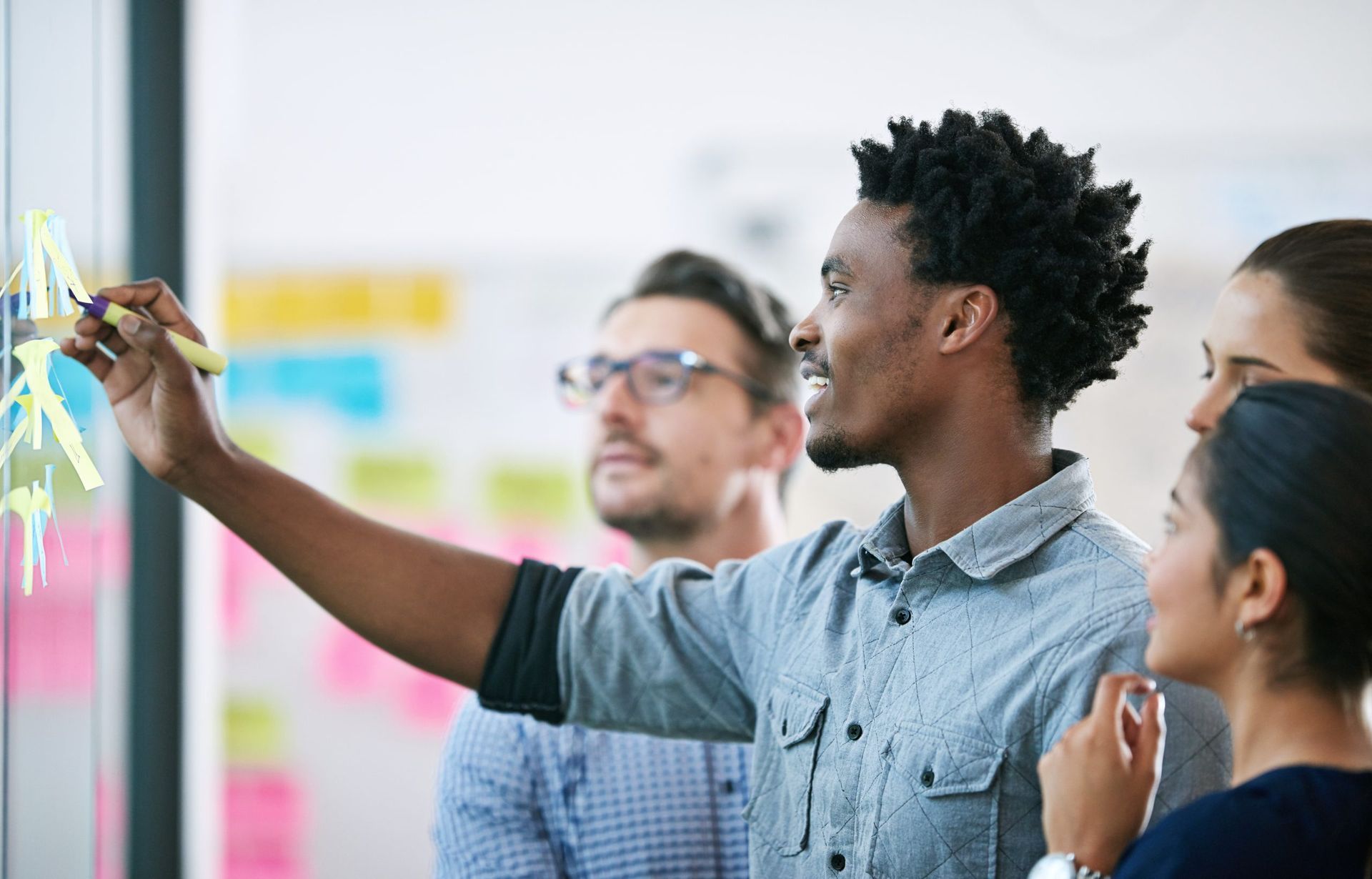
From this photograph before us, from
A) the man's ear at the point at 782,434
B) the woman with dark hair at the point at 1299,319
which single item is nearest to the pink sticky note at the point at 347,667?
the man's ear at the point at 782,434

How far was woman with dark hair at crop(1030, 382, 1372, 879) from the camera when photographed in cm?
69

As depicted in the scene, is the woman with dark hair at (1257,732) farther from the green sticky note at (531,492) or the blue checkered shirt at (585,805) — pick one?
the green sticky note at (531,492)

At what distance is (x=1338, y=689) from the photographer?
0.75 metres

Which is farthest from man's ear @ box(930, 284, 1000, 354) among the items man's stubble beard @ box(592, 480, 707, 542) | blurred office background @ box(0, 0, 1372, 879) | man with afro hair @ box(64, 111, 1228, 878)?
blurred office background @ box(0, 0, 1372, 879)

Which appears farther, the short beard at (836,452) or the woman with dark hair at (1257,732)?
the short beard at (836,452)

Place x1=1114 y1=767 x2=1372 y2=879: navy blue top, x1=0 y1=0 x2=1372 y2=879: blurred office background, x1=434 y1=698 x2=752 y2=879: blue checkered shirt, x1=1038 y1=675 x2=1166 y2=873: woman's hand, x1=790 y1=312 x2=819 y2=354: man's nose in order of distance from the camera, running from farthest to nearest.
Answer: x1=0 y1=0 x2=1372 y2=879: blurred office background < x1=434 y1=698 x2=752 y2=879: blue checkered shirt < x1=790 y1=312 x2=819 y2=354: man's nose < x1=1038 y1=675 x2=1166 y2=873: woman's hand < x1=1114 y1=767 x2=1372 y2=879: navy blue top

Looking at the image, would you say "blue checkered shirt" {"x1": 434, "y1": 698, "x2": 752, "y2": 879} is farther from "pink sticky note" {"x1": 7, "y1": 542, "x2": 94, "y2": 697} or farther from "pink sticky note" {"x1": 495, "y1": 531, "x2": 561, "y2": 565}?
"pink sticky note" {"x1": 495, "y1": 531, "x2": 561, "y2": 565}

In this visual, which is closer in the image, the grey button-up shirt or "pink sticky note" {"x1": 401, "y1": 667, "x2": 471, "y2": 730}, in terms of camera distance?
the grey button-up shirt

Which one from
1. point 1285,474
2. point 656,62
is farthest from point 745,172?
point 1285,474

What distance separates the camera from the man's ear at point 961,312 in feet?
3.44

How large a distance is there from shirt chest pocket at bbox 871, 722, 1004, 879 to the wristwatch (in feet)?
0.42

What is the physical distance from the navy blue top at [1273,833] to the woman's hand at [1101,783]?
0.19 ft

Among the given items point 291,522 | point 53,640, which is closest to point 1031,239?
point 291,522

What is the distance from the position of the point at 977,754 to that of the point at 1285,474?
0.32 meters
